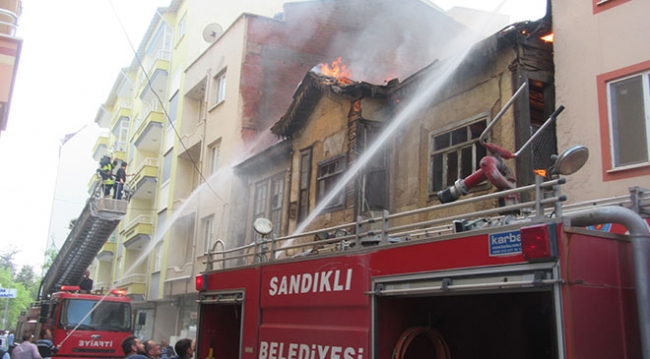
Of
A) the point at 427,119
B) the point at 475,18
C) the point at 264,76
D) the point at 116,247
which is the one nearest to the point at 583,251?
the point at 427,119

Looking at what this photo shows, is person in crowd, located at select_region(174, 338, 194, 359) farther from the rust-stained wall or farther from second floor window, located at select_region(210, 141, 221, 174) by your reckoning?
second floor window, located at select_region(210, 141, 221, 174)

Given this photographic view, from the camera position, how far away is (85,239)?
64.6 ft

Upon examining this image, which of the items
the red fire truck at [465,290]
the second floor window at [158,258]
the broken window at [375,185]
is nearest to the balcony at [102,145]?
the second floor window at [158,258]

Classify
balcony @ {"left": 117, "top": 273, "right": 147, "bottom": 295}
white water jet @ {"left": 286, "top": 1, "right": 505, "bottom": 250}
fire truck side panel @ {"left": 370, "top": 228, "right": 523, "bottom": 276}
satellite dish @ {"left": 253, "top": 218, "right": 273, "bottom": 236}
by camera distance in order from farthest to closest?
balcony @ {"left": 117, "top": 273, "right": 147, "bottom": 295} < white water jet @ {"left": 286, "top": 1, "right": 505, "bottom": 250} < satellite dish @ {"left": 253, "top": 218, "right": 273, "bottom": 236} < fire truck side panel @ {"left": 370, "top": 228, "right": 523, "bottom": 276}

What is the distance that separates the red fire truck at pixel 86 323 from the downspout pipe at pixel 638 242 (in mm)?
12374

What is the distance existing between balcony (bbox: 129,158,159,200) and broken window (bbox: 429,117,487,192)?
1760 centimetres

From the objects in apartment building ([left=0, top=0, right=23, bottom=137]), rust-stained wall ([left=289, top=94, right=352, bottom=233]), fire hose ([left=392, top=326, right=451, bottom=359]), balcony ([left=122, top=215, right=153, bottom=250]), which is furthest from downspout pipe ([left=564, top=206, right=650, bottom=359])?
balcony ([left=122, top=215, right=153, bottom=250])

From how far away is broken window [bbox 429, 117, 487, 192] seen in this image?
995 centimetres

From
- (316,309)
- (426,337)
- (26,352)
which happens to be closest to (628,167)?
(426,337)

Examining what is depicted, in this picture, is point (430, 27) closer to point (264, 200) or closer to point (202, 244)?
point (264, 200)

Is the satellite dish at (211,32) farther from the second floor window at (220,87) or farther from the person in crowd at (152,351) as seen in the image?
the person in crowd at (152,351)

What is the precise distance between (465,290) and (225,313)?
4.38 meters

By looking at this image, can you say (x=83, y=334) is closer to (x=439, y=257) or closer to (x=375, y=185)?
(x=375, y=185)

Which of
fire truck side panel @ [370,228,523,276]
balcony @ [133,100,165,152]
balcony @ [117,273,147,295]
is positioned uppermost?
balcony @ [133,100,165,152]
